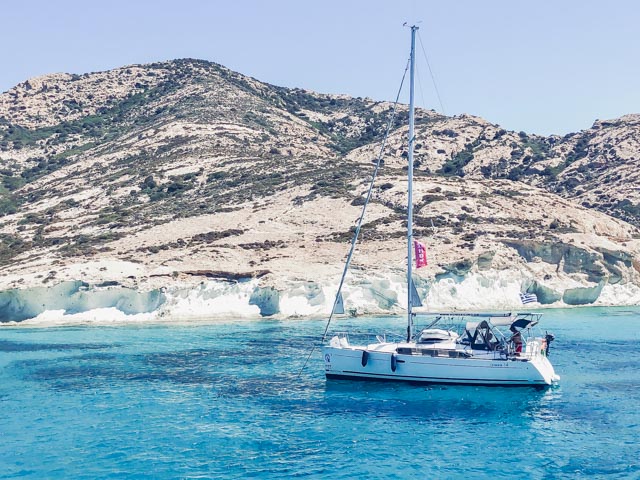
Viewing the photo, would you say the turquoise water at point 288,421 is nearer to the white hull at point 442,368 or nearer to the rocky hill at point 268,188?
the white hull at point 442,368

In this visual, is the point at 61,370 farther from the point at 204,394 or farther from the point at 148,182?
the point at 148,182

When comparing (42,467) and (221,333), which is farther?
(221,333)

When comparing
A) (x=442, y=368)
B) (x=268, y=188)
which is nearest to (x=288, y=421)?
(x=442, y=368)

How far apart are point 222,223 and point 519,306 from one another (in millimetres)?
32660

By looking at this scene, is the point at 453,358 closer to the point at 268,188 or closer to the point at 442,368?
the point at 442,368

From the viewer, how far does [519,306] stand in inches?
2394

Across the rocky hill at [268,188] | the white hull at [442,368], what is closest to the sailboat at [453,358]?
the white hull at [442,368]

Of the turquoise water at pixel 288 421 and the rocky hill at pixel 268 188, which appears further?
the rocky hill at pixel 268 188

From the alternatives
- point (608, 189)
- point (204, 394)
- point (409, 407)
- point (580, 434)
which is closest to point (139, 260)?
point (204, 394)

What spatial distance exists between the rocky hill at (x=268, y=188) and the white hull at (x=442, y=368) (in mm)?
28431

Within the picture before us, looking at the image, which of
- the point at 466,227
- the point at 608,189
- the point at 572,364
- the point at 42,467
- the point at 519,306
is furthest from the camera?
the point at 608,189

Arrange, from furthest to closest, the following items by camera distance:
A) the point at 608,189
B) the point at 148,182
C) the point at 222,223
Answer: the point at 608,189 → the point at 148,182 → the point at 222,223

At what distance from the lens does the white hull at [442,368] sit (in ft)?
95.0

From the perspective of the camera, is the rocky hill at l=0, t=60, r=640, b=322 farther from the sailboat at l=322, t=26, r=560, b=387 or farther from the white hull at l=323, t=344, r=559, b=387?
the white hull at l=323, t=344, r=559, b=387
